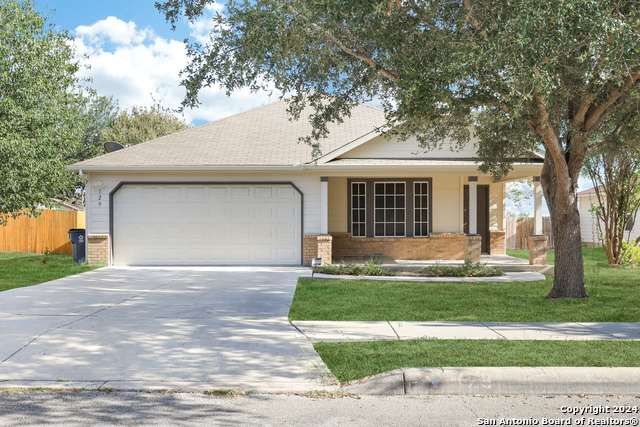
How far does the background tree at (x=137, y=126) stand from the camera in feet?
98.4

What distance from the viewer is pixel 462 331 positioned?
684 cm

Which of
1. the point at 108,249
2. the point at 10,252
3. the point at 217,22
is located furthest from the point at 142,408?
the point at 10,252

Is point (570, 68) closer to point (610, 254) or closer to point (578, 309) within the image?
point (578, 309)

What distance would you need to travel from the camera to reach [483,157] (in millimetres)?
12523

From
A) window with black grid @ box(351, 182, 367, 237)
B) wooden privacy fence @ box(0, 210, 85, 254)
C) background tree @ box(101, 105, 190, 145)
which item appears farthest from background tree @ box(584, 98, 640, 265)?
background tree @ box(101, 105, 190, 145)

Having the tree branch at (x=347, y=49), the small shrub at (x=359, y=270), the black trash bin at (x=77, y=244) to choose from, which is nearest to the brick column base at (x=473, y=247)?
the small shrub at (x=359, y=270)

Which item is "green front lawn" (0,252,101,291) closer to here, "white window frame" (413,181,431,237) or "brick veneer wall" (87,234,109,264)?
"brick veneer wall" (87,234,109,264)

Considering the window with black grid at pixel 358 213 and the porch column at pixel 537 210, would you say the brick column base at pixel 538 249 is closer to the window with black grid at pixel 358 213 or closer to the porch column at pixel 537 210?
the porch column at pixel 537 210

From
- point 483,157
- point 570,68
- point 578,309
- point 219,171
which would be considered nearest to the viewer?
point 570,68

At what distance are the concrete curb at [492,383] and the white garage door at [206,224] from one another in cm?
1033

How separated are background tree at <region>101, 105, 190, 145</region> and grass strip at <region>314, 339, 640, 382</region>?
27.4m

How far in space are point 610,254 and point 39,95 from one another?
19.7 meters

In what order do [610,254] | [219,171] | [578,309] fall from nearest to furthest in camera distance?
[578,309] < [219,171] < [610,254]

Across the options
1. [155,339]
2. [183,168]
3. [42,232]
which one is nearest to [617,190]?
[183,168]
